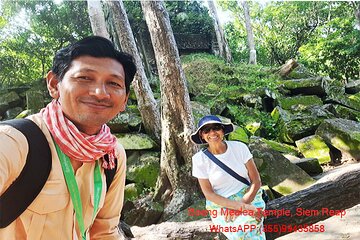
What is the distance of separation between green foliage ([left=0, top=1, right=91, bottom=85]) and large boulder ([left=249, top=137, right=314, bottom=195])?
31.1 feet

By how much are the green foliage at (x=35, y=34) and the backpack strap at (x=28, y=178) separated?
36.3ft

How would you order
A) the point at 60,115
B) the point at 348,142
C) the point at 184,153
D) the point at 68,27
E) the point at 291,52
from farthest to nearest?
the point at 291,52 → the point at 68,27 → the point at 348,142 → the point at 184,153 → the point at 60,115

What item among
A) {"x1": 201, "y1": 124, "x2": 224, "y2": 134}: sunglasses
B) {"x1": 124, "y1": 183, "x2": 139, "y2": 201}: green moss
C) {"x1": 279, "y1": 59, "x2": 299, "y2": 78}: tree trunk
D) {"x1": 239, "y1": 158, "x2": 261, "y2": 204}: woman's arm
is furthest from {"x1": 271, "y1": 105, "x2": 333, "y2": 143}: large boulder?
{"x1": 201, "y1": 124, "x2": 224, "y2": 134}: sunglasses

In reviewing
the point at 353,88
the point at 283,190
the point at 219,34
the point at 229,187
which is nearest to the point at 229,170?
the point at 229,187

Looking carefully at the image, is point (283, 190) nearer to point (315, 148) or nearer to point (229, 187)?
point (315, 148)

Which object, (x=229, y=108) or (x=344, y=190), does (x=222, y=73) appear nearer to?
(x=229, y=108)

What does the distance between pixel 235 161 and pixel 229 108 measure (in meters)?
6.31

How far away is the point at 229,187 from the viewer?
267 cm

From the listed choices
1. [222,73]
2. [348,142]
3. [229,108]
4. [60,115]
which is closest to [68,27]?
[222,73]

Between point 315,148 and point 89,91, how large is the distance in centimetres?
676

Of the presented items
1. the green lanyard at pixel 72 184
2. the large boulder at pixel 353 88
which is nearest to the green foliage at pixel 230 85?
the large boulder at pixel 353 88

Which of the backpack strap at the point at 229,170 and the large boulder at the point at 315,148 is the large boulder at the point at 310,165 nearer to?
the large boulder at the point at 315,148

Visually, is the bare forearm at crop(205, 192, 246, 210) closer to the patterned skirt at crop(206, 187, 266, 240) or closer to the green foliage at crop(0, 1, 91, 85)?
the patterned skirt at crop(206, 187, 266, 240)

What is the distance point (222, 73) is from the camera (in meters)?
12.9
